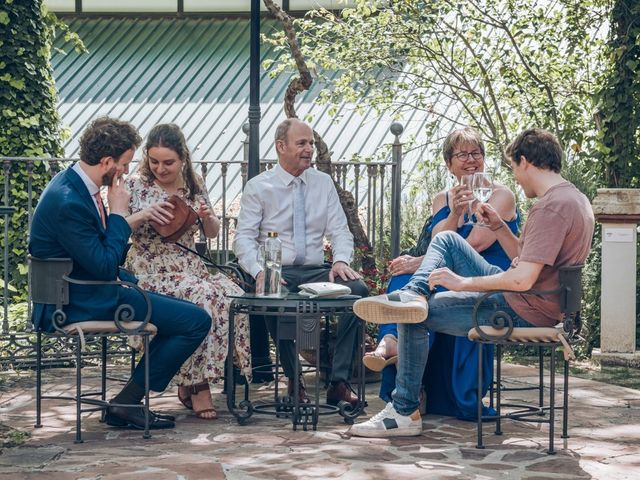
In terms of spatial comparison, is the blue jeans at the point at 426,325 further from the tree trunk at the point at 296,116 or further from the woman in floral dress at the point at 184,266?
the tree trunk at the point at 296,116

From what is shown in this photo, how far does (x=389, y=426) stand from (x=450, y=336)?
0.86m

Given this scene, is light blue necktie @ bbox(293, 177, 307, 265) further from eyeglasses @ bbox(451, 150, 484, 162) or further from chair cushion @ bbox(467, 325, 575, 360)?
chair cushion @ bbox(467, 325, 575, 360)

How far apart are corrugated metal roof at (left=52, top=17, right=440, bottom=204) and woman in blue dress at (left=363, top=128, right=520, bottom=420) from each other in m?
5.48

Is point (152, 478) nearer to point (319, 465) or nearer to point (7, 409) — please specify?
point (319, 465)

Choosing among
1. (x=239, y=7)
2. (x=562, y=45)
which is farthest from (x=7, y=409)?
(x=239, y=7)

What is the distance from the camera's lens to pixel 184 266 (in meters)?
6.26

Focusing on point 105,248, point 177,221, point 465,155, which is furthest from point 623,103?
point 105,248

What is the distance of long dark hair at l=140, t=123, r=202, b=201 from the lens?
6098 mm

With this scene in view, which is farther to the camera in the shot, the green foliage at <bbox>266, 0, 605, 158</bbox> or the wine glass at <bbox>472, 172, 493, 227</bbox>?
the green foliage at <bbox>266, 0, 605, 158</bbox>

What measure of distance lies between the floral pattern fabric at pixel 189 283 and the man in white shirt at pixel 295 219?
25 cm

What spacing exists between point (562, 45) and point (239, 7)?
6.46 m

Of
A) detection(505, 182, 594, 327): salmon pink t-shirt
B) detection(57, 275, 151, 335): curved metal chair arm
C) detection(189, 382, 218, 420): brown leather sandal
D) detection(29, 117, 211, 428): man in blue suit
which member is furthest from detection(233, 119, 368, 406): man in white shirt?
detection(505, 182, 594, 327): salmon pink t-shirt

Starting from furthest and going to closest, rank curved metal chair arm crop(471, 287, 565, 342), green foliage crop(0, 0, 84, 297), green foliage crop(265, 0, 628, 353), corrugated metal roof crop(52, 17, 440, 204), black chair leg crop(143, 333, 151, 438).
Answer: corrugated metal roof crop(52, 17, 440, 204)
green foliage crop(265, 0, 628, 353)
green foliage crop(0, 0, 84, 297)
black chair leg crop(143, 333, 151, 438)
curved metal chair arm crop(471, 287, 565, 342)

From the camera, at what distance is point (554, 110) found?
33.1ft
